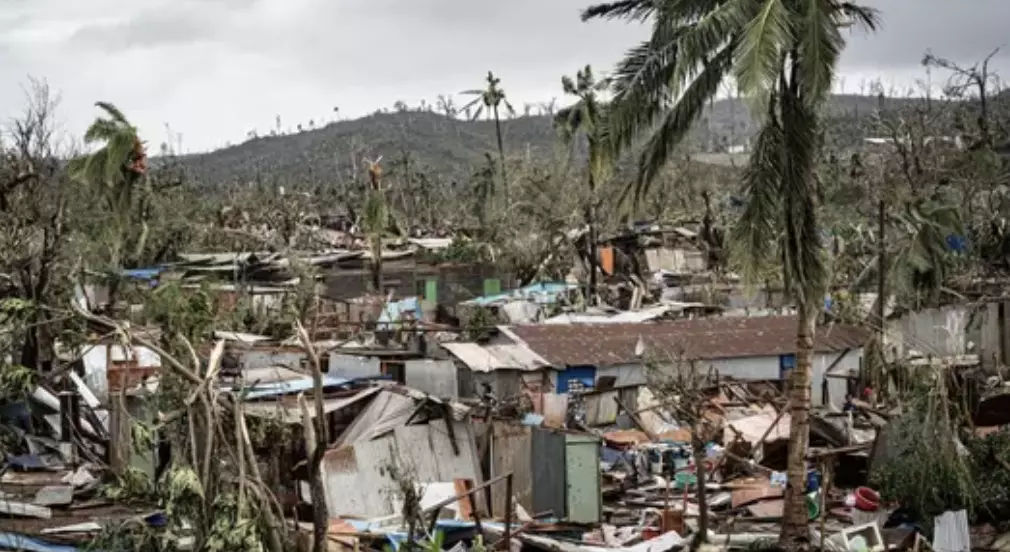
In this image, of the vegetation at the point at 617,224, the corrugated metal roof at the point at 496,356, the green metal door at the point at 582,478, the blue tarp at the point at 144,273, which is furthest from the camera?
the blue tarp at the point at 144,273

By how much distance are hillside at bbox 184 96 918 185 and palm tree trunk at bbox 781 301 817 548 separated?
75373mm

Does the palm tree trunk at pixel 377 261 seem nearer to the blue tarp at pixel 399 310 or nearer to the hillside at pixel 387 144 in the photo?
the blue tarp at pixel 399 310

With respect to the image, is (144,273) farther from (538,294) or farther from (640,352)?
(640,352)

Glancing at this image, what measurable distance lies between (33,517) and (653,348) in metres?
10.9

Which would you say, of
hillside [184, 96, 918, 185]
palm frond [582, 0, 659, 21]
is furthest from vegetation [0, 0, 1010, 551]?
hillside [184, 96, 918, 185]

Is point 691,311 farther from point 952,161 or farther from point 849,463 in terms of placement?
point 849,463

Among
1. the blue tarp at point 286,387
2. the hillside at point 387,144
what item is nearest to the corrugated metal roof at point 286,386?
the blue tarp at point 286,387

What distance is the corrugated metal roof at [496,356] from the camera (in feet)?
69.2

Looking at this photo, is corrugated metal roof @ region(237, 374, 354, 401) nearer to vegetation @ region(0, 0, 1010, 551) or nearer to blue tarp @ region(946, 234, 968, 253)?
vegetation @ region(0, 0, 1010, 551)

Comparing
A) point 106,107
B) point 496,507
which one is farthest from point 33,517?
point 106,107

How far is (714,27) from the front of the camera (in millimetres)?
12281

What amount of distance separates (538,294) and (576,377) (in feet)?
29.1

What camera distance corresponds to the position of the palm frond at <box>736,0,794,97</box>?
37.1 feet

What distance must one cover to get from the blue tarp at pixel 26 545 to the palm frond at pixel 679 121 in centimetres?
745
